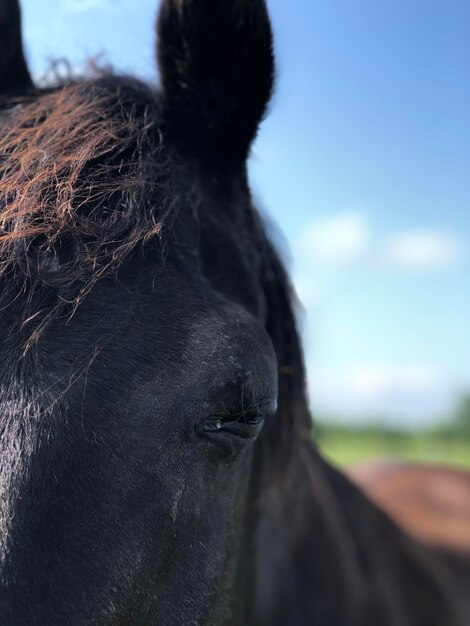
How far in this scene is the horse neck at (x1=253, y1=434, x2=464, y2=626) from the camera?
6.24 feet

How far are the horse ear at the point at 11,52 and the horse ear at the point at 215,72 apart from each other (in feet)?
1.55

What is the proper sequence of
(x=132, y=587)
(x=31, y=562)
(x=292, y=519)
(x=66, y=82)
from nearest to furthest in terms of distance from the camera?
(x=31, y=562), (x=132, y=587), (x=66, y=82), (x=292, y=519)

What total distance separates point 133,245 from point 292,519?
1134 mm

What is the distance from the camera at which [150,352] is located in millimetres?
1177

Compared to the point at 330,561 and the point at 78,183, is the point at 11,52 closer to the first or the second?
the point at 78,183

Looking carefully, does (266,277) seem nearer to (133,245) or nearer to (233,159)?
(233,159)

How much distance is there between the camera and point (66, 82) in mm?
1784

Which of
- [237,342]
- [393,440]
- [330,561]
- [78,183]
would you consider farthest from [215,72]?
[393,440]

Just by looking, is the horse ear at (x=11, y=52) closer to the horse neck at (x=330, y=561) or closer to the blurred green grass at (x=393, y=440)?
the horse neck at (x=330, y=561)

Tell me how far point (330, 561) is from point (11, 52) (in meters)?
1.86

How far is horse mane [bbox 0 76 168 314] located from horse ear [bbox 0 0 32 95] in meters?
0.18

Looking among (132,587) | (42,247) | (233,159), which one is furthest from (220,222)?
(132,587)

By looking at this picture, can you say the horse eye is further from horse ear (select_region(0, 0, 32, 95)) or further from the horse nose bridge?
horse ear (select_region(0, 0, 32, 95))

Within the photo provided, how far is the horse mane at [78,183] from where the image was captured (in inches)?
47.2
